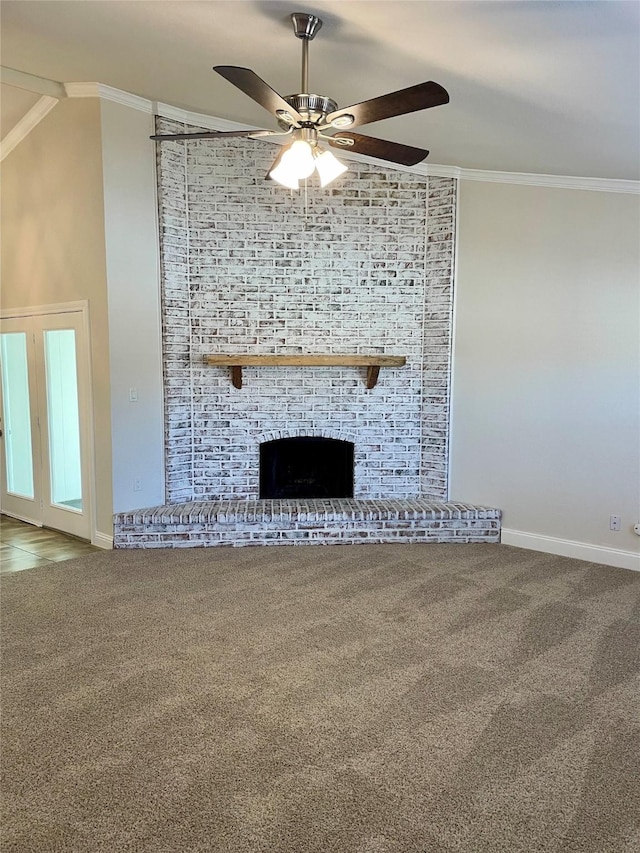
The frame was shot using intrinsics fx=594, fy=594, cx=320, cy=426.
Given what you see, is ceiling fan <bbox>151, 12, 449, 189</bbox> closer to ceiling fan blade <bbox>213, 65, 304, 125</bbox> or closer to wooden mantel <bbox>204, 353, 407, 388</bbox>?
ceiling fan blade <bbox>213, 65, 304, 125</bbox>

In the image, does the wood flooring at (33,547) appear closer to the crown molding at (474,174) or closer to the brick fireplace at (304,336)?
the brick fireplace at (304,336)

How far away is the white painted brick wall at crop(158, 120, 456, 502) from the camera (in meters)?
4.91

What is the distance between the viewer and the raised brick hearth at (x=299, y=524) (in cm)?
468

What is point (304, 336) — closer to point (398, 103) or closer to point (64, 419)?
point (64, 419)

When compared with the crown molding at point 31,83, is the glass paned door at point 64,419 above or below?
below

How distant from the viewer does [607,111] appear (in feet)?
11.2


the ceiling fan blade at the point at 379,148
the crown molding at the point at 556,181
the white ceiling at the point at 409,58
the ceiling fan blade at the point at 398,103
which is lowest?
the ceiling fan blade at the point at 379,148

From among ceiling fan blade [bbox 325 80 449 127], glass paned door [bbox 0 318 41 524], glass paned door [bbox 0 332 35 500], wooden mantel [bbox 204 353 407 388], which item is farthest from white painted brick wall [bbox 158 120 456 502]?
ceiling fan blade [bbox 325 80 449 127]

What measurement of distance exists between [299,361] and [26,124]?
3.02 m

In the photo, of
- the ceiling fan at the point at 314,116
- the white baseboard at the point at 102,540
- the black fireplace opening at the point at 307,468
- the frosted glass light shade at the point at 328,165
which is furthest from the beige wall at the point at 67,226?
the frosted glass light shade at the point at 328,165

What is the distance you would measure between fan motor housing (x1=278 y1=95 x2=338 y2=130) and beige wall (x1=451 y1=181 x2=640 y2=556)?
2.61m

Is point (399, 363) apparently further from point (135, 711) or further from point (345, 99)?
point (135, 711)

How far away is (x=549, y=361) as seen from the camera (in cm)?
475

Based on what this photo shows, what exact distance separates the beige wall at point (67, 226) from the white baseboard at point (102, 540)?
40mm
